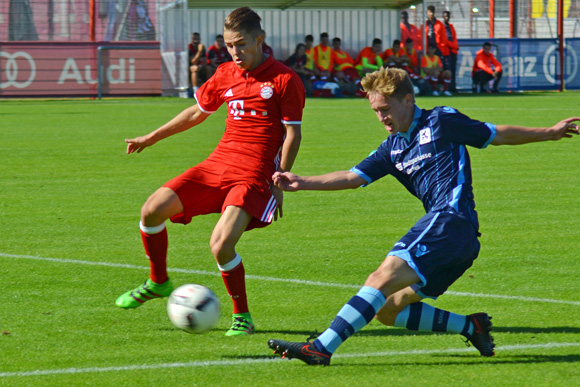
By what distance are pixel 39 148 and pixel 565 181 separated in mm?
7854

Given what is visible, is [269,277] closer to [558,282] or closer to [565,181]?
[558,282]

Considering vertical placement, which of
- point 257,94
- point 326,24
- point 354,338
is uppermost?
point 326,24

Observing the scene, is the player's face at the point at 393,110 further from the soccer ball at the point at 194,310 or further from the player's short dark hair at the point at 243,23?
the soccer ball at the point at 194,310

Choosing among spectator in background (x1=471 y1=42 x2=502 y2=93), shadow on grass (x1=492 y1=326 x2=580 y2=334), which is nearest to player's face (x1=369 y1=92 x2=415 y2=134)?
shadow on grass (x1=492 y1=326 x2=580 y2=334)

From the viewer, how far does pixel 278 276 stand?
6.39 m

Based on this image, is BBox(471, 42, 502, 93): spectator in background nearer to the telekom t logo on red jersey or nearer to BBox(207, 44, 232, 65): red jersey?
BBox(207, 44, 232, 65): red jersey

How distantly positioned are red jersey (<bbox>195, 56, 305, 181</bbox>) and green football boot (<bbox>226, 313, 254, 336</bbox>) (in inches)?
32.4

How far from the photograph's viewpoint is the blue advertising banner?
2747cm

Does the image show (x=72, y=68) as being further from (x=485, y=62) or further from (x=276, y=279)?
(x=276, y=279)

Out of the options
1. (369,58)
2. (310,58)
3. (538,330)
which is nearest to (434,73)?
(369,58)

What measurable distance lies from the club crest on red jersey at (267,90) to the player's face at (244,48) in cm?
15

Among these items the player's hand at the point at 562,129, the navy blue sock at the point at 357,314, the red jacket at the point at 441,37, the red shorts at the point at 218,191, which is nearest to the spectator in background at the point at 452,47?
the red jacket at the point at 441,37

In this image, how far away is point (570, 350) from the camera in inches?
181

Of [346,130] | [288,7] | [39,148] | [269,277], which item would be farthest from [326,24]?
[269,277]
